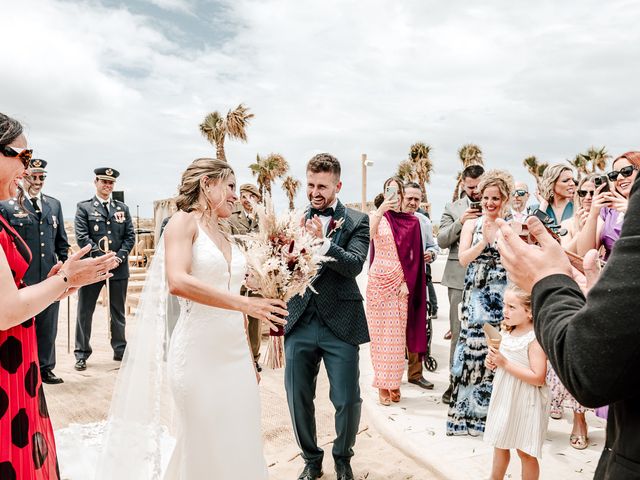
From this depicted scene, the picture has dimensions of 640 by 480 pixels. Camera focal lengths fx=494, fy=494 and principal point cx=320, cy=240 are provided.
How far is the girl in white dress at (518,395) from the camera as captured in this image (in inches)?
129

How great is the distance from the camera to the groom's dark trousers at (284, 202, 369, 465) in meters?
3.74

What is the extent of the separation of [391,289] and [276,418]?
1.85 m

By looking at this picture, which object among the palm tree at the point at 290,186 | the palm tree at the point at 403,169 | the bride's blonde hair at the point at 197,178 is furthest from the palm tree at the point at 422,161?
the bride's blonde hair at the point at 197,178

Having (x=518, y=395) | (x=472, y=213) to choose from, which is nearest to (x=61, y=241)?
(x=472, y=213)

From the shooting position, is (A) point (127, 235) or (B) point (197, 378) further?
(A) point (127, 235)

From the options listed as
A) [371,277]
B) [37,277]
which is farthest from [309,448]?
[37,277]

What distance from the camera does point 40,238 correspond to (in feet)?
20.4

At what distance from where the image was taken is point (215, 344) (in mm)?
3008

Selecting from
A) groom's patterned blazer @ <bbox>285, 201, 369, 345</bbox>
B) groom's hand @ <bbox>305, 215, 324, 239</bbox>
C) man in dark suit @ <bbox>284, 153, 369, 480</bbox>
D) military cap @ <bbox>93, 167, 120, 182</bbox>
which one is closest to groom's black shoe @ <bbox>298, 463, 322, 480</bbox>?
man in dark suit @ <bbox>284, 153, 369, 480</bbox>

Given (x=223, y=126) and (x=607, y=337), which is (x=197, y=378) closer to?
(x=607, y=337)

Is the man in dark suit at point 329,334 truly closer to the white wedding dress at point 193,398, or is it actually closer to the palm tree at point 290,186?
the white wedding dress at point 193,398

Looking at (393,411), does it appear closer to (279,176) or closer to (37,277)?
(37,277)

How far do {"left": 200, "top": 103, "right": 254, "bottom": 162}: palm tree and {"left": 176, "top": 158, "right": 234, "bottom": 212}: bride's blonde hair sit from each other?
77.2 ft

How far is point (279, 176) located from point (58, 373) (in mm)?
36013
